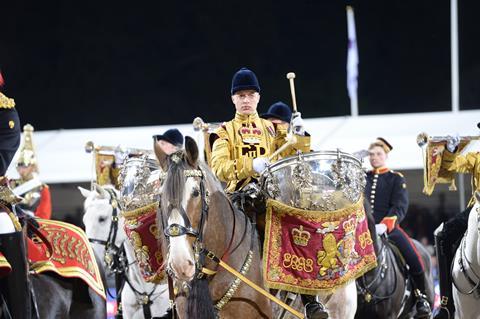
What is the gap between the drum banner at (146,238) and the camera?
7203 mm

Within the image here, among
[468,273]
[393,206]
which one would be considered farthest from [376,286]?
[468,273]

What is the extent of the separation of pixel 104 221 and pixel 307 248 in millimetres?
3340

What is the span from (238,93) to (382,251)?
3542 mm

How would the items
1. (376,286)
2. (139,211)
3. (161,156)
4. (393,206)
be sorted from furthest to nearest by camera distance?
1. (393,206)
2. (376,286)
3. (139,211)
4. (161,156)

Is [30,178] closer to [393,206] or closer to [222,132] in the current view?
[393,206]

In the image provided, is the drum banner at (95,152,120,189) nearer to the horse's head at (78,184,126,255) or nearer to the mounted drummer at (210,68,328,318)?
the horse's head at (78,184,126,255)

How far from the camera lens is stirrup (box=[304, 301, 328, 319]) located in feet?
21.8

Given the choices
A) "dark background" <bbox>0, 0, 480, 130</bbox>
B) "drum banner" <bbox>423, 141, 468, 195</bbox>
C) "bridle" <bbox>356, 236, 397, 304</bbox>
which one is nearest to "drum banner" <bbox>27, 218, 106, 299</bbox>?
"drum banner" <bbox>423, 141, 468, 195</bbox>

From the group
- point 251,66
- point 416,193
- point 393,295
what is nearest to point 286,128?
point 393,295

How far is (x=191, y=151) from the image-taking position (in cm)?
586

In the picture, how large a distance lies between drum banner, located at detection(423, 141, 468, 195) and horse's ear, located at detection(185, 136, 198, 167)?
3170mm

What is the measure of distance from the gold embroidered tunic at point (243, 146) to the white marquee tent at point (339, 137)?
7.26m

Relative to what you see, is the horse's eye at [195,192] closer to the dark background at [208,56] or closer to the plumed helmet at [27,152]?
the plumed helmet at [27,152]

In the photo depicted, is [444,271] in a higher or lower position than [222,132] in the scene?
lower
